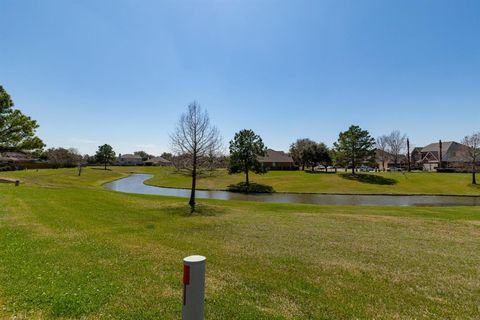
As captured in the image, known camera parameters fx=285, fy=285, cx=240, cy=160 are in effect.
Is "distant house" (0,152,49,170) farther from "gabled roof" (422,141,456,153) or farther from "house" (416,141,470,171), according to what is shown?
"gabled roof" (422,141,456,153)

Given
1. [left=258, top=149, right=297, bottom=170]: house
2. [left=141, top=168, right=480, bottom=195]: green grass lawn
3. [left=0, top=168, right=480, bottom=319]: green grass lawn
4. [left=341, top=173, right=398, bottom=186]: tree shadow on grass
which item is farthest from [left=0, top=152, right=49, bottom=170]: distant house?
[left=0, top=168, right=480, bottom=319]: green grass lawn

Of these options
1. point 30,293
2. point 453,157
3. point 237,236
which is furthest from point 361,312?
point 453,157

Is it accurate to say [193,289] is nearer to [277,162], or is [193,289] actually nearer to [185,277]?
[185,277]

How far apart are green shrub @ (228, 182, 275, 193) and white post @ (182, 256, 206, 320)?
44.1 m

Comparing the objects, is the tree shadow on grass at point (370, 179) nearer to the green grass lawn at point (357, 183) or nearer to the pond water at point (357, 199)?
the green grass lawn at point (357, 183)

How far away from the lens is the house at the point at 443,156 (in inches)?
2890

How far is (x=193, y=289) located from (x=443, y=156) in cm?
9481

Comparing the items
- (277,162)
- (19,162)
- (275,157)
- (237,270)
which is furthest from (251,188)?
A: (19,162)

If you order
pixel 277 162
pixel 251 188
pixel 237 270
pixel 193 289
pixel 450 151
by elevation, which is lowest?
pixel 251 188

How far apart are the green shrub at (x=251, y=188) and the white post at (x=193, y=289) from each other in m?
44.1

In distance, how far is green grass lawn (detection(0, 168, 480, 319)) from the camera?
475cm

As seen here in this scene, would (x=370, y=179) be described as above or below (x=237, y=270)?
above

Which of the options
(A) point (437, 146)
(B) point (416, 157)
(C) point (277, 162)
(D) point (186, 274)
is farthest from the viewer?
(B) point (416, 157)

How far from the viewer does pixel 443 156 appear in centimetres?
7881
